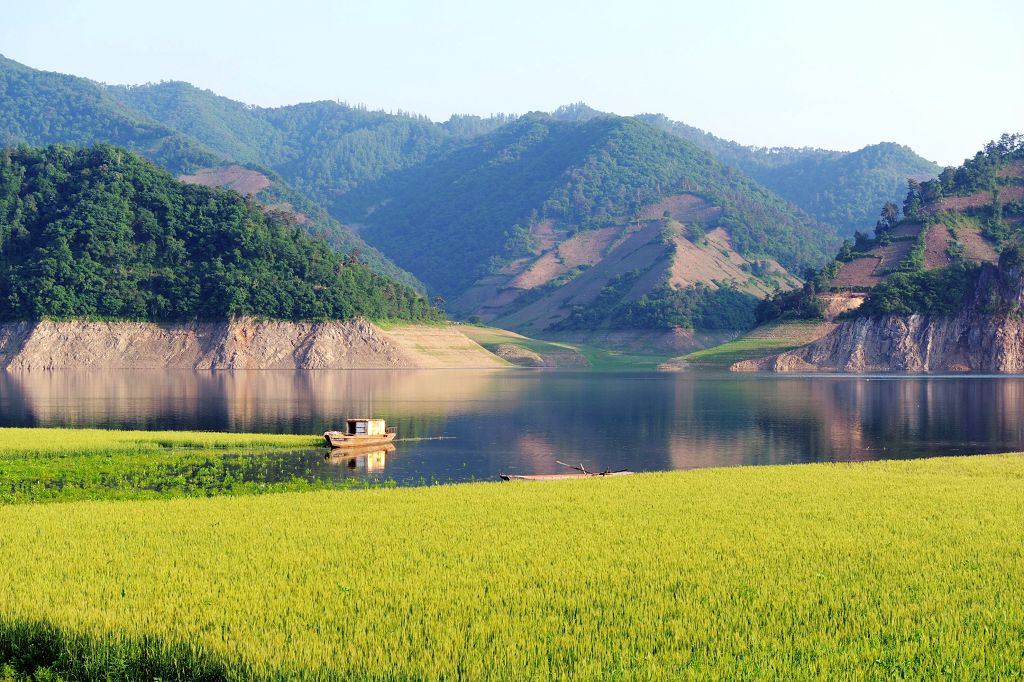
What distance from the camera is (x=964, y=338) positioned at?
644 feet

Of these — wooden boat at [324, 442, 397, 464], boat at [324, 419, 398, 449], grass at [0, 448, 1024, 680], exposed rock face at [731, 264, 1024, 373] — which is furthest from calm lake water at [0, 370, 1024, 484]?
exposed rock face at [731, 264, 1024, 373]

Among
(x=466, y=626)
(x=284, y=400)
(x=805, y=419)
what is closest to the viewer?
(x=466, y=626)

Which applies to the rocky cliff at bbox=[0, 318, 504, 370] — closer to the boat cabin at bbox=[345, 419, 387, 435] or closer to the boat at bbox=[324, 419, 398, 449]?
the boat at bbox=[324, 419, 398, 449]

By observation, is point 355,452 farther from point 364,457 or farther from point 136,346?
point 136,346

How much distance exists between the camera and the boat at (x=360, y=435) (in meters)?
62.6

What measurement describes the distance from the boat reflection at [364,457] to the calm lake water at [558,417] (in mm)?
308

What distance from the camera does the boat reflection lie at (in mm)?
55719

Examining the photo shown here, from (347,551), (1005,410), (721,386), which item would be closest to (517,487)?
(347,551)

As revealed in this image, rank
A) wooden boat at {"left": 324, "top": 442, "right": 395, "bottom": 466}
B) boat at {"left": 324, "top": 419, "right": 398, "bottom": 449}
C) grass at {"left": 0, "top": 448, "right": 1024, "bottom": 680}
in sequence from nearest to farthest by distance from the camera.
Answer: grass at {"left": 0, "top": 448, "right": 1024, "bottom": 680} → wooden boat at {"left": 324, "top": 442, "right": 395, "bottom": 466} → boat at {"left": 324, "top": 419, "right": 398, "bottom": 449}

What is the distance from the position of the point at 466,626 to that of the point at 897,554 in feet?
37.4

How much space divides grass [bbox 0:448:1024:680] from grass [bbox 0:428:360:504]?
36.5 feet

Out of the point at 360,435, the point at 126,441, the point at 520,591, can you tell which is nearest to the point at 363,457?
the point at 360,435

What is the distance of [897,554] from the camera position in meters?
23.1

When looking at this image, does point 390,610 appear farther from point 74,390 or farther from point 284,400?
point 74,390
